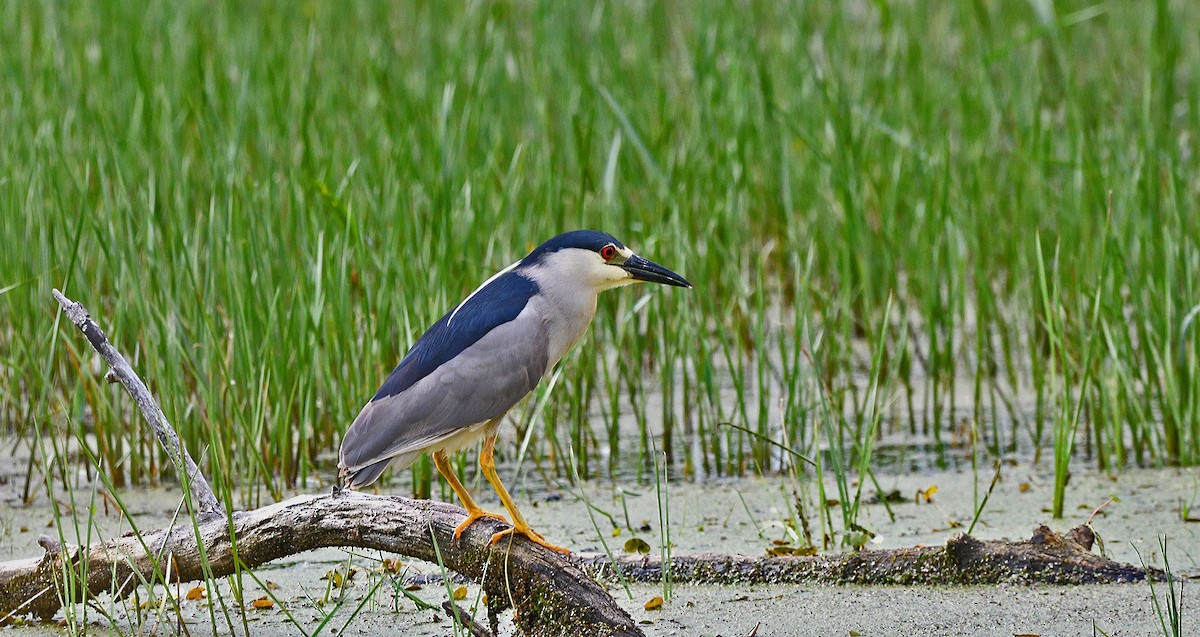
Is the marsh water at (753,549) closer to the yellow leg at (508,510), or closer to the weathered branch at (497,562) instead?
the weathered branch at (497,562)

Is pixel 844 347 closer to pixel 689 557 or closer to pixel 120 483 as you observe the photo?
pixel 689 557

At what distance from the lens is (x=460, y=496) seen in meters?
2.60

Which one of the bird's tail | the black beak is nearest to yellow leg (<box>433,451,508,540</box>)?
the bird's tail

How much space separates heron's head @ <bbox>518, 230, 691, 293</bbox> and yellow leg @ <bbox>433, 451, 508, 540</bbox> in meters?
0.40

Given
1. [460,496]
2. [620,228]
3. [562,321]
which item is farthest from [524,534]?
[620,228]

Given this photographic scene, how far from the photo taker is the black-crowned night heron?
2564 millimetres

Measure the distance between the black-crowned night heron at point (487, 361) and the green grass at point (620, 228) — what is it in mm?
310

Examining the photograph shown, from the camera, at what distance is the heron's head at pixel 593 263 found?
9.25 feet

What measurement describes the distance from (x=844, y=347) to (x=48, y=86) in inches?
111

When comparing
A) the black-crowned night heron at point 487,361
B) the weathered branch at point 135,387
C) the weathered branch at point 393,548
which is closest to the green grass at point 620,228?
the weathered branch at point 135,387

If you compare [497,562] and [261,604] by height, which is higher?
[497,562]

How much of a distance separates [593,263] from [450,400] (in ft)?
1.37

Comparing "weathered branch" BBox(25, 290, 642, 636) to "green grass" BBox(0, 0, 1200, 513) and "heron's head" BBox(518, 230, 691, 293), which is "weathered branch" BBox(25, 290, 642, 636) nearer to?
"green grass" BBox(0, 0, 1200, 513)

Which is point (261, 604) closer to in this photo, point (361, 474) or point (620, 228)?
point (361, 474)
